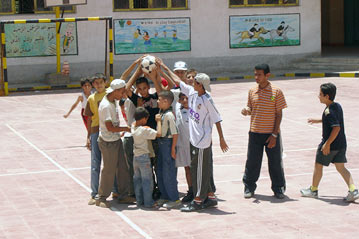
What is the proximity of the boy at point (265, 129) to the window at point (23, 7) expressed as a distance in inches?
644

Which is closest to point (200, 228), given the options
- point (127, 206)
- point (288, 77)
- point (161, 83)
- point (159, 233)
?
point (159, 233)

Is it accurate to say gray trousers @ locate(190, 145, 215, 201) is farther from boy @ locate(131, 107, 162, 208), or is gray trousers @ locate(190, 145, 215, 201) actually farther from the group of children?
boy @ locate(131, 107, 162, 208)

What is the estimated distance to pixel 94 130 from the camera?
9.83m

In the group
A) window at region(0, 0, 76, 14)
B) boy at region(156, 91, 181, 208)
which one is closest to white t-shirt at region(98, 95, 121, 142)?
boy at region(156, 91, 181, 208)

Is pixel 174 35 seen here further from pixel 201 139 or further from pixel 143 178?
pixel 201 139

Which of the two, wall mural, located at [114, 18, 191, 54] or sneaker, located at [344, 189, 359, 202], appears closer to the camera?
sneaker, located at [344, 189, 359, 202]

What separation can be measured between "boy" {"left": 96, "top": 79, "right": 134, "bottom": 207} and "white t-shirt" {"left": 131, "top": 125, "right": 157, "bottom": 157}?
0.18m

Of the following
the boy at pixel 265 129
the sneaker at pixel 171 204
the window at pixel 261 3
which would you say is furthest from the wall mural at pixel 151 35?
the sneaker at pixel 171 204

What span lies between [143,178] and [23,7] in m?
16.6

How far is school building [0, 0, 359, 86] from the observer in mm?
24547

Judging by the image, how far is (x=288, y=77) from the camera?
25891mm

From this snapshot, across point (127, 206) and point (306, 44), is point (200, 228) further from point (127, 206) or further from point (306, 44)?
point (306, 44)

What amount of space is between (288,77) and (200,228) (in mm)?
18142

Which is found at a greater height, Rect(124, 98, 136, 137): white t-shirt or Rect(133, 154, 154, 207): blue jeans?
Rect(124, 98, 136, 137): white t-shirt
